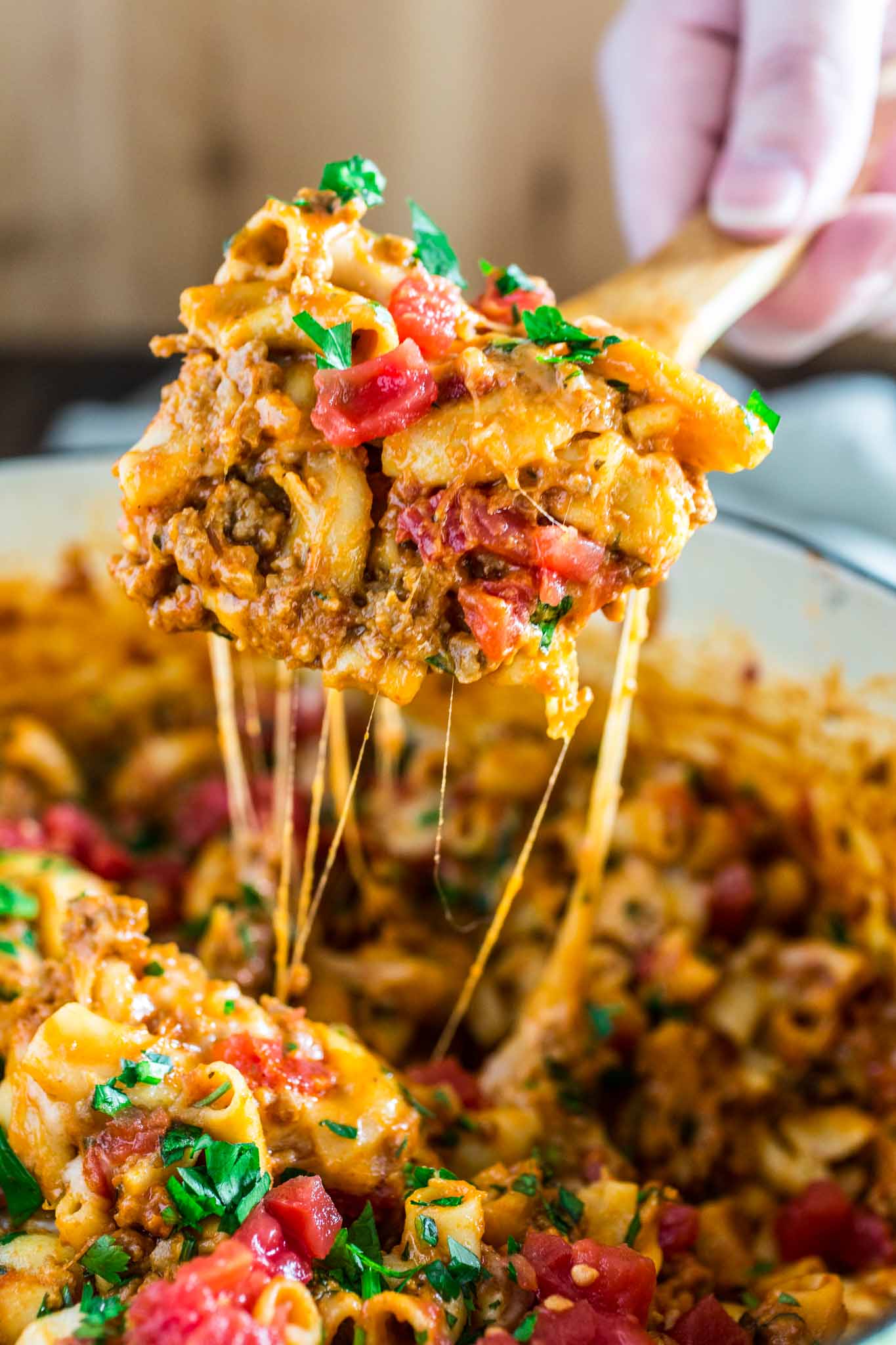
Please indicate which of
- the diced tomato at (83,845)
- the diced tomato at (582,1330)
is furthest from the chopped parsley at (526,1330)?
the diced tomato at (83,845)

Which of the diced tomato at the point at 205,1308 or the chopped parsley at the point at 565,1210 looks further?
the chopped parsley at the point at 565,1210

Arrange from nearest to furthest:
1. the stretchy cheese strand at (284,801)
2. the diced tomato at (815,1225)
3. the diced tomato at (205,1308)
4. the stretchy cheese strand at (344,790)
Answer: the diced tomato at (205,1308)
the diced tomato at (815,1225)
the stretchy cheese strand at (284,801)
the stretchy cheese strand at (344,790)

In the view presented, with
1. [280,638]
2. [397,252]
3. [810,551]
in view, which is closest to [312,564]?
[280,638]

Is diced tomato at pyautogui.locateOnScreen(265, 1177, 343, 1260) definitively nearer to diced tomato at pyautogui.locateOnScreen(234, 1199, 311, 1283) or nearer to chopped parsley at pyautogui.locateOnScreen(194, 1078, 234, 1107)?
diced tomato at pyautogui.locateOnScreen(234, 1199, 311, 1283)

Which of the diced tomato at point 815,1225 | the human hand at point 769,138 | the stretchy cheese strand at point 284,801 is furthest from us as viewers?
the human hand at point 769,138

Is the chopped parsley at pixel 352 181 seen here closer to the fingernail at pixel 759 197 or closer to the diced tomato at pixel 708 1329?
the fingernail at pixel 759 197

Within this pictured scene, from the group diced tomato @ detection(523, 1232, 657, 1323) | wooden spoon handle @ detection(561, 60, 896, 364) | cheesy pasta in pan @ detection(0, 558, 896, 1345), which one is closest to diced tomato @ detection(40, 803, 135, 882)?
cheesy pasta in pan @ detection(0, 558, 896, 1345)

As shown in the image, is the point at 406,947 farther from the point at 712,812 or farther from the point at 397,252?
the point at 397,252

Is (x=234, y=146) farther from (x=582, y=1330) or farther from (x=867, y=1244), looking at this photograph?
(x=582, y=1330)
